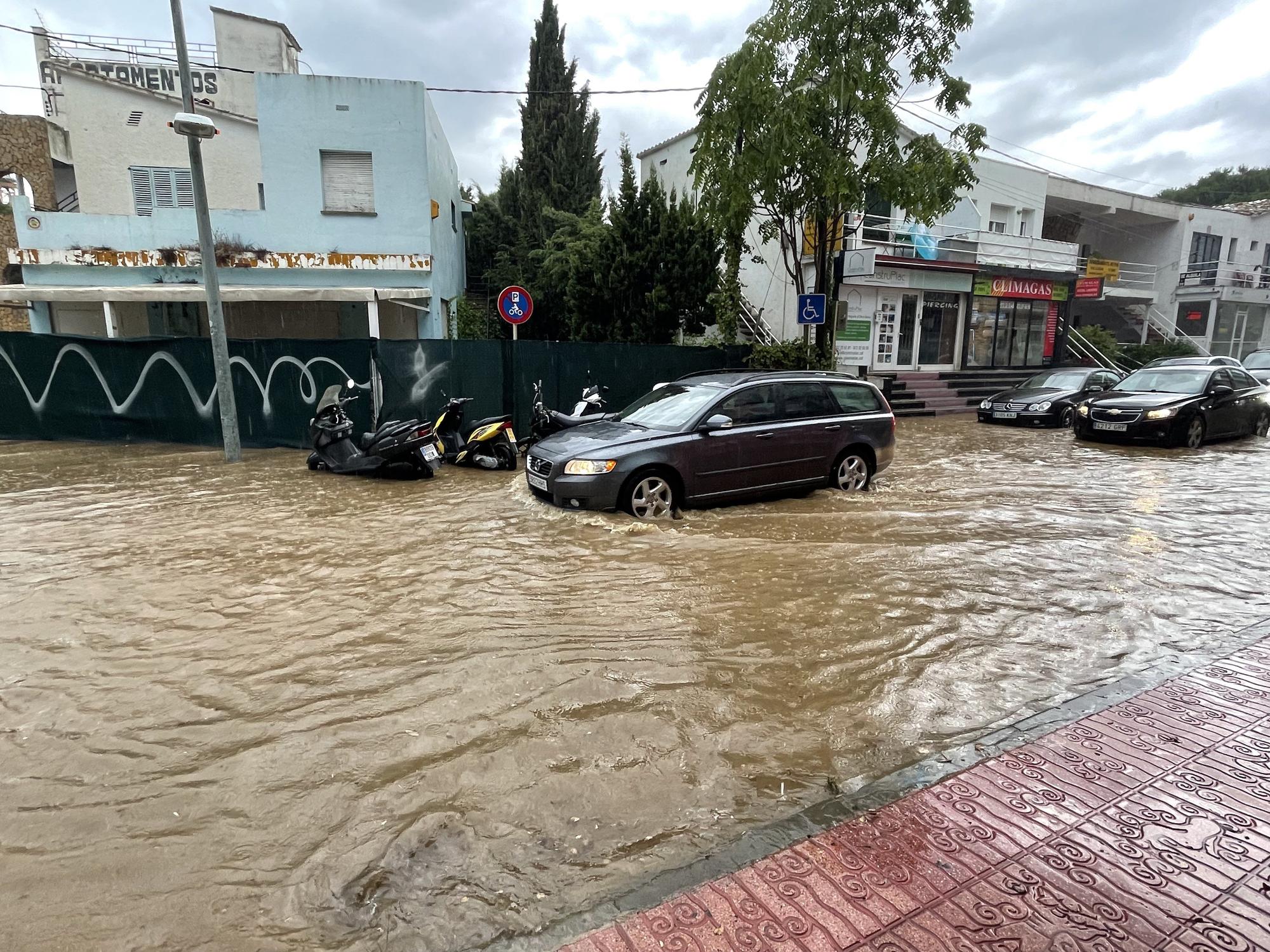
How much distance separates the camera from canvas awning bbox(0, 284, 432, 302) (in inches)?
548

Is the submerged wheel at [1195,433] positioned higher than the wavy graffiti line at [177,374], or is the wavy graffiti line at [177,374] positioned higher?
the wavy graffiti line at [177,374]

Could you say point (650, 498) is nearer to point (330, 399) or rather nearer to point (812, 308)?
point (330, 399)

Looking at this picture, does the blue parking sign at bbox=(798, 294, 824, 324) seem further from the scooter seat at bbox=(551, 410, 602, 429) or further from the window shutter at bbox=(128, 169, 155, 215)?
the window shutter at bbox=(128, 169, 155, 215)

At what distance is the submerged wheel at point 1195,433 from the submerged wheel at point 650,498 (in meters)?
10.9

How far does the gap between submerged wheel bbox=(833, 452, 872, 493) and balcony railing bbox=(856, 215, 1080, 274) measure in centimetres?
1183

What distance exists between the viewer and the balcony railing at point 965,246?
805 inches

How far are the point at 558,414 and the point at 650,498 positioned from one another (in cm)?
393

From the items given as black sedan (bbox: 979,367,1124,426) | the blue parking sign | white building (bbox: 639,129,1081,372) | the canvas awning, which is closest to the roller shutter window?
the canvas awning

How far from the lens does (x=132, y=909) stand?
2.35 m

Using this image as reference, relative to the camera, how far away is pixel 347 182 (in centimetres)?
1555

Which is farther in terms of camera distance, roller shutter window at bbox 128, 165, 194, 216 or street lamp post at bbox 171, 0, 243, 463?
roller shutter window at bbox 128, 165, 194, 216

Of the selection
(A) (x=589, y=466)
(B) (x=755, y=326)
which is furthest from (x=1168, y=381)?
(A) (x=589, y=466)

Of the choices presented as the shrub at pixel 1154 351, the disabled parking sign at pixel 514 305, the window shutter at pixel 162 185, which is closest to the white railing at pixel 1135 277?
the shrub at pixel 1154 351

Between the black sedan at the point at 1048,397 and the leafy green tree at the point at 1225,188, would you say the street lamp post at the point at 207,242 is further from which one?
the leafy green tree at the point at 1225,188
